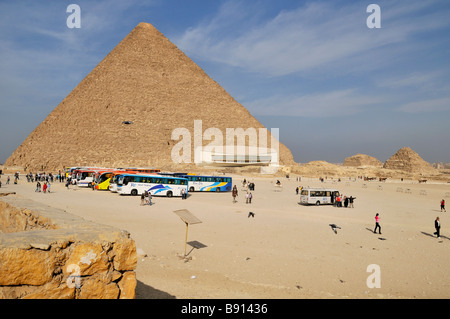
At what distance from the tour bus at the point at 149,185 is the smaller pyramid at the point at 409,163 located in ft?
257

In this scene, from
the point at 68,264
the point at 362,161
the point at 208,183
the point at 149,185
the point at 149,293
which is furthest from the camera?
the point at 362,161

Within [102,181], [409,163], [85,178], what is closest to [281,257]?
[102,181]

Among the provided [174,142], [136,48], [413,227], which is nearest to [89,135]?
[174,142]

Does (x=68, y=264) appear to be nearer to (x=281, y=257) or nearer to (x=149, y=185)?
(x=281, y=257)

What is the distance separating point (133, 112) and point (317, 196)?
204 feet

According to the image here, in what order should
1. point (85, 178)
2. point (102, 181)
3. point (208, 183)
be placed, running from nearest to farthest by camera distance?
point (102, 181)
point (208, 183)
point (85, 178)

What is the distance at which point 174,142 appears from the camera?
7188 cm

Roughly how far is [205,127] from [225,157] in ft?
45.1

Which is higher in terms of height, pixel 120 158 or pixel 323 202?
pixel 120 158

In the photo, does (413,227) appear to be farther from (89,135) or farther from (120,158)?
(89,135)

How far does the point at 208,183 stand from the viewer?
28438 mm

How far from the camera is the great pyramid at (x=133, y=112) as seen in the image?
64188mm
